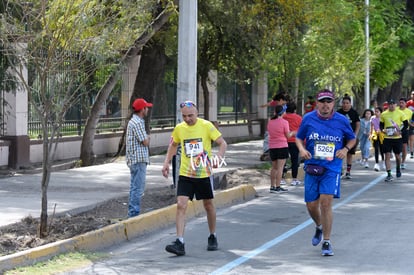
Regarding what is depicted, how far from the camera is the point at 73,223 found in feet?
37.9

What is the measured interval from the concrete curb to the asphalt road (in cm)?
16

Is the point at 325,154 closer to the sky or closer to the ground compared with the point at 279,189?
closer to the sky

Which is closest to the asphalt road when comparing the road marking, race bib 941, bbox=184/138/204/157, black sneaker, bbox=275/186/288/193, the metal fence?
the road marking

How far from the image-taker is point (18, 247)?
392 inches

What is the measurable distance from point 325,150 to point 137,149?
11.2ft

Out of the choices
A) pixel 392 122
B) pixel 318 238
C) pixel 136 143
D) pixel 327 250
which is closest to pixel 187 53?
pixel 136 143

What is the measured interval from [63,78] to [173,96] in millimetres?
18820

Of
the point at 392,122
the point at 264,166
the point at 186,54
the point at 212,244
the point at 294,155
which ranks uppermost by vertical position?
the point at 186,54

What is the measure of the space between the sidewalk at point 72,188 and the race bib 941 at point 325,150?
3985mm

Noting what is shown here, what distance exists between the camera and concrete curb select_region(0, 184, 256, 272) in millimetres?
9234

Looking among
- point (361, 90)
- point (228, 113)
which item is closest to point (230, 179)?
point (228, 113)

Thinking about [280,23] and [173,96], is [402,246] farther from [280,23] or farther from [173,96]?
[173,96]

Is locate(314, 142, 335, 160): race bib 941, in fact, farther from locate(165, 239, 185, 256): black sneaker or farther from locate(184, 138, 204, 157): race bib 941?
locate(165, 239, 185, 256): black sneaker

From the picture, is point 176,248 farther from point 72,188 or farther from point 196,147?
point 72,188
